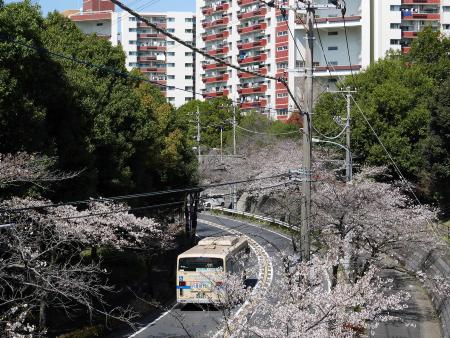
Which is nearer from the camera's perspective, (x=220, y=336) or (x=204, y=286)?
(x=220, y=336)

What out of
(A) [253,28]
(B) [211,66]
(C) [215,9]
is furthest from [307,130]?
(C) [215,9]

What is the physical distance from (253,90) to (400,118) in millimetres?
36352

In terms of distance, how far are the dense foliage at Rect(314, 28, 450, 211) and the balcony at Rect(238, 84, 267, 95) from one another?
87.7 ft

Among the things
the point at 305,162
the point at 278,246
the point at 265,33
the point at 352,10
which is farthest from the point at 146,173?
the point at 265,33

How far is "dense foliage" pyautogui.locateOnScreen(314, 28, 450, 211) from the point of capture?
36375 millimetres

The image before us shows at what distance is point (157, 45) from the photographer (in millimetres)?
94875

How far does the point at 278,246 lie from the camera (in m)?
40.9

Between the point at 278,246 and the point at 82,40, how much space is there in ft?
62.8

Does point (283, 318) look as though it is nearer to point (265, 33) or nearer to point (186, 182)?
point (186, 182)

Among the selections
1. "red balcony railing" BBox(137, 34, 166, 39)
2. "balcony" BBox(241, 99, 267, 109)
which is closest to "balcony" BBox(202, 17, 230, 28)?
"red balcony railing" BBox(137, 34, 166, 39)

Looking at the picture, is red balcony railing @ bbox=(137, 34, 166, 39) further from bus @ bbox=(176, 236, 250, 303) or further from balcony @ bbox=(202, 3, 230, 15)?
bus @ bbox=(176, 236, 250, 303)

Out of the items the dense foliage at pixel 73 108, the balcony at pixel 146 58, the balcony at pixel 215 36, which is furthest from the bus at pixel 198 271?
the balcony at pixel 146 58

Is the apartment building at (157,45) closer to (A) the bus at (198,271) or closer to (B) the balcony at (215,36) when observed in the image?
(B) the balcony at (215,36)

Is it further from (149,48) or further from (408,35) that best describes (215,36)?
(408,35)
